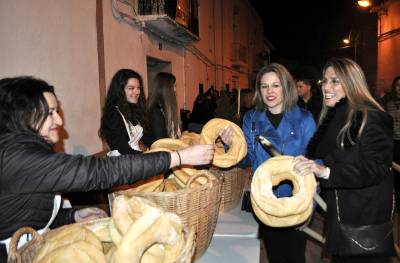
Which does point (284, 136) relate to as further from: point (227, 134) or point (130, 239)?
point (130, 239)

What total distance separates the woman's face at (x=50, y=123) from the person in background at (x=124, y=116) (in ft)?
4.99

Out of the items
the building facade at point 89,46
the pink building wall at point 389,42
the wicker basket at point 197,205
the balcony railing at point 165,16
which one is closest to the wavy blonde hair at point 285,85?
the wicker basket at point 197,205

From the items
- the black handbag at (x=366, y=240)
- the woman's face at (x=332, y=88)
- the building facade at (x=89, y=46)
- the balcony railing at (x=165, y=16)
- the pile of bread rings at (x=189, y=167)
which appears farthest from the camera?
the balcony railing at (x=165, y=16)

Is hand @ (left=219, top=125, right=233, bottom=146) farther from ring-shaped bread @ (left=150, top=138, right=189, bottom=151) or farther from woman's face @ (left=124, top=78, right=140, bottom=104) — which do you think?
woman's face @ (left=124, top=78, right=140, bottom=104)

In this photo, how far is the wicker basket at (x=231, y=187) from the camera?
2.62 metres

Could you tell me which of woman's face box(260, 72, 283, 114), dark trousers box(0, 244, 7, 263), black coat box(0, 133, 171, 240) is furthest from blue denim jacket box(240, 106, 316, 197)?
dark trousers box(0, 244, 7, 263)

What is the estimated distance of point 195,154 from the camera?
1901mm

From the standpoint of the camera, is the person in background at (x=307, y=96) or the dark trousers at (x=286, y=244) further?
the person in background at (x=307, y=96)

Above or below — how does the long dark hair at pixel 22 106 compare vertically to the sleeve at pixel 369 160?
above

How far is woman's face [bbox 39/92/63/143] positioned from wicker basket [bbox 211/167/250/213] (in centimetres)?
125

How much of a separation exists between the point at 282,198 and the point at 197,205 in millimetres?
505

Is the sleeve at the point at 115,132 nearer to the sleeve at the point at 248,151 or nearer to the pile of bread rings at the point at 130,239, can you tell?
the sleeve at the point at 248,151

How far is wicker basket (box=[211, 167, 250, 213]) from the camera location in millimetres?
2623

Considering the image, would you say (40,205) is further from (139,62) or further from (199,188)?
(139,62)
